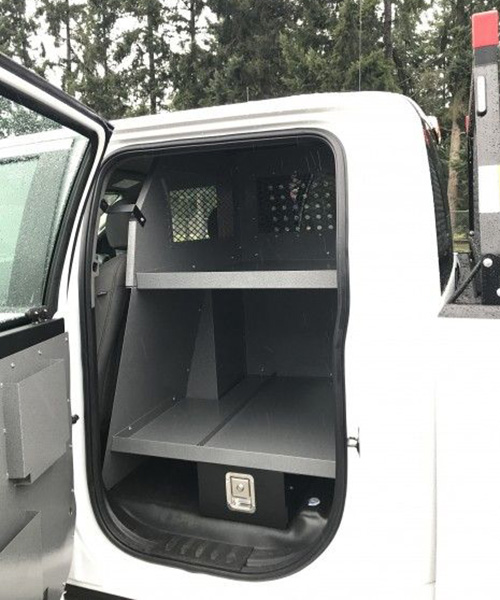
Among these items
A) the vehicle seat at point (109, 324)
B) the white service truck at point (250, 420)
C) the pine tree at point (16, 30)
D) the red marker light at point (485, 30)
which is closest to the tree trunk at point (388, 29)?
the pine tree at point (16, 30)

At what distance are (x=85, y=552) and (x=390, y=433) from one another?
1036 mm

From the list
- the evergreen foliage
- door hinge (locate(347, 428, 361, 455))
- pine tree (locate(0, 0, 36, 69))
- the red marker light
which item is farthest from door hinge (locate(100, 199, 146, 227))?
pine tree (locate(0, 0, 36, 69))

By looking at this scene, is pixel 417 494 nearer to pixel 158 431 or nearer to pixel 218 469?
pixel 218 469

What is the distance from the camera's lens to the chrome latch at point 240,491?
78.2 inches

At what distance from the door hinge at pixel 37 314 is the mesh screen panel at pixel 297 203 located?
1.51 m

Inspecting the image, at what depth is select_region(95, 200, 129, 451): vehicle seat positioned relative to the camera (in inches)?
80.0

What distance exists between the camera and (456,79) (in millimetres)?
15039

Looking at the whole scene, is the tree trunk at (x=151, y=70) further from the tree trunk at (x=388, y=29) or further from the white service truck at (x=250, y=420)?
the white service truck at (x=250, y=420)

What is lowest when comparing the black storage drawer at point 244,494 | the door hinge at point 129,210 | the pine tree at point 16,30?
the black storage drawer at point 244,494

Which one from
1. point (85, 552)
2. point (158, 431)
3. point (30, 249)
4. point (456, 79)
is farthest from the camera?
point (456, 79)

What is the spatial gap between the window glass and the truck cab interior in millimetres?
298

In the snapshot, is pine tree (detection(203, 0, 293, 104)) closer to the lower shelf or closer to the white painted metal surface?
the lower shelf

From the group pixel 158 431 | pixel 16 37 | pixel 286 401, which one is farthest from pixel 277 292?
pixel 16 37

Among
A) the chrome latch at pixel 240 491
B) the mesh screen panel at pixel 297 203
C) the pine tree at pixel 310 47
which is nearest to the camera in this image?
the chrome latch at pixel 240 491
